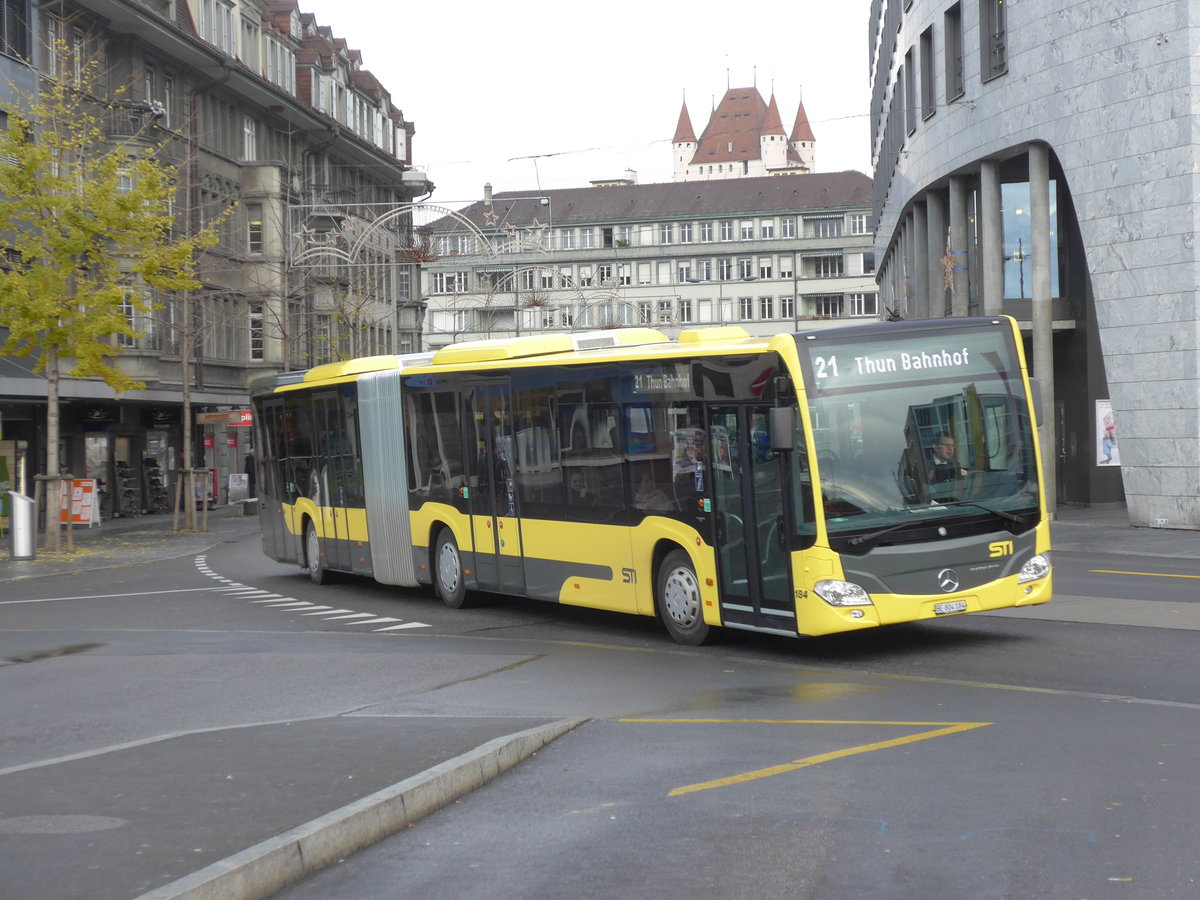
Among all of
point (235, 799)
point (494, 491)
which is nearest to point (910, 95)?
point (494, 491)

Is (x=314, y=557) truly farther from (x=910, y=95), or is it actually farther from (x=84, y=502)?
(x=910, y=95)

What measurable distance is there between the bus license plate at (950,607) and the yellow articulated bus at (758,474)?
1 cm

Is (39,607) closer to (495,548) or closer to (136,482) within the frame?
(495,548)

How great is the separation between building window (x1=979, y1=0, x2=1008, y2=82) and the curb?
27.6 meters

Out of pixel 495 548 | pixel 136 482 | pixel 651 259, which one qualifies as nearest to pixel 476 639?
pixel 495 548

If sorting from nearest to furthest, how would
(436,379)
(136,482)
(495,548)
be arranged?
(495,548) < (436,379) < (136,482)

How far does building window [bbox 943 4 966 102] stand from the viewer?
36.1m

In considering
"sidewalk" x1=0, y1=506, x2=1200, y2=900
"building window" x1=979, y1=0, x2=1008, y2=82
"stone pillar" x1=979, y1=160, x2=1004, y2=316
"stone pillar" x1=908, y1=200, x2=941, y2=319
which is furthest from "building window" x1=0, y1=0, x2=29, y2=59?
"sidewalk" x1=0, y1=506, x2=1200, y2=900

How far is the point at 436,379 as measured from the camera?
18375 millimetres

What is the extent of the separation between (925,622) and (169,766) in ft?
29.1

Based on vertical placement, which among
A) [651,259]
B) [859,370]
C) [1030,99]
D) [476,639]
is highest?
[651,259]

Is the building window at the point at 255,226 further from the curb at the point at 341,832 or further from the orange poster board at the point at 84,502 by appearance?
the curb at the point at 341,832

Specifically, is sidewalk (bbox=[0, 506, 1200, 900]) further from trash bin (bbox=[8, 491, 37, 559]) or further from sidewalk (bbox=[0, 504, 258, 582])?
trash bin (bbox=[8, 491, 37, 559])

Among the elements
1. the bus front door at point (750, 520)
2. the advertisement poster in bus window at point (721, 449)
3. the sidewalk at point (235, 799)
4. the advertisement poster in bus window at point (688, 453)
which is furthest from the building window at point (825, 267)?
the sidewalk at point (235, 799)
